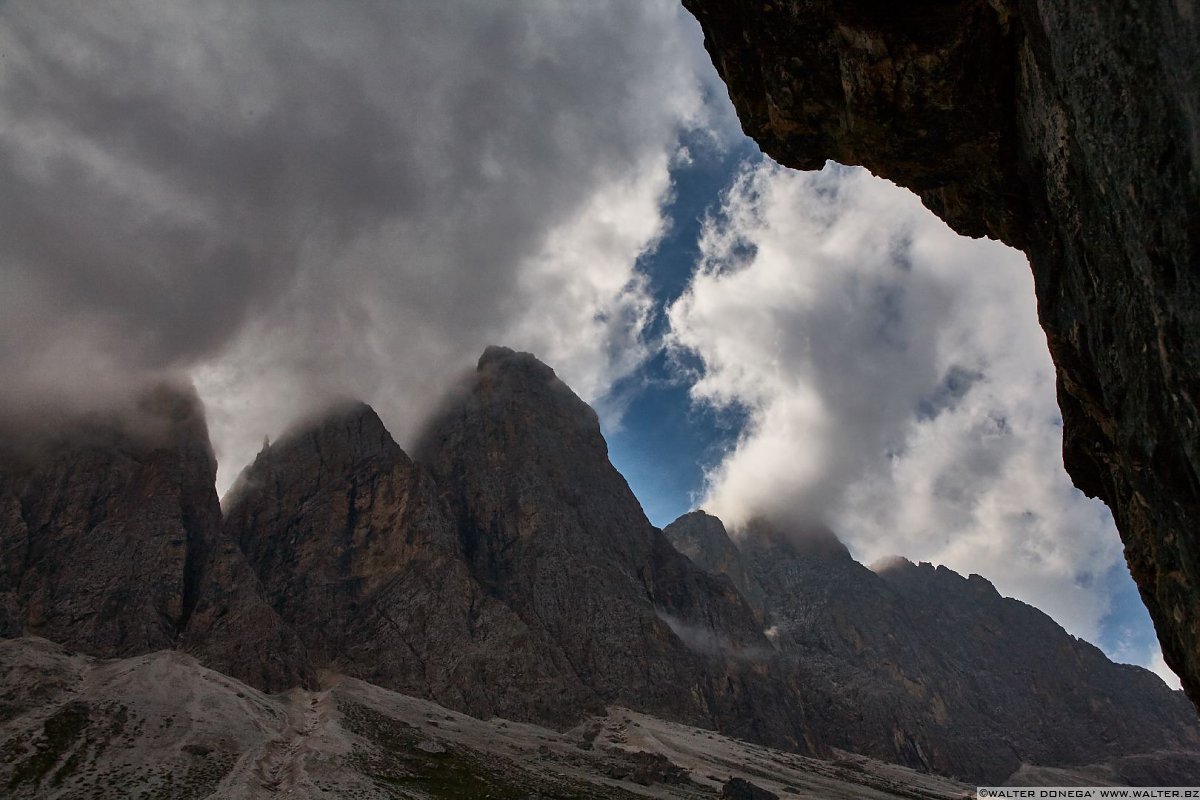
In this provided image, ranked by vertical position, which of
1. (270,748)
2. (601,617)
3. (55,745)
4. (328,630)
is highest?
(601,617)

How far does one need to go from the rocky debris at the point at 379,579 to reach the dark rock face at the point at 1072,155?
126 metres

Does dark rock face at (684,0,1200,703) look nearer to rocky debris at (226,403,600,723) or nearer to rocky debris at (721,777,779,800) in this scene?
rocky debris at (721,777,779,800)

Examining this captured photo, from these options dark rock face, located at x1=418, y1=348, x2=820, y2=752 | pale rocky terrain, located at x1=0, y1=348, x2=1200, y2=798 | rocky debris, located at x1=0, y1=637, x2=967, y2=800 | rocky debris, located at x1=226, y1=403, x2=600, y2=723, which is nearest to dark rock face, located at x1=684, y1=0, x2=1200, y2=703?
rocky debris, located at x1=0, y1=637, x2=967, y2=800

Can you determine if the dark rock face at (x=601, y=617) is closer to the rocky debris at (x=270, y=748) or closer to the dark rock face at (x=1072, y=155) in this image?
the rocky debris at (x=270, y=748)

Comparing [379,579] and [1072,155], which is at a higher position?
[379,579]

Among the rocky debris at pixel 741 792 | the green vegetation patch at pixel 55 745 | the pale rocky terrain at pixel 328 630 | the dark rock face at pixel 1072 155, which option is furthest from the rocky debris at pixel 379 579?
the dark rock face at pixel 1072 155

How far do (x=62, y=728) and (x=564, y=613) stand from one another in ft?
358

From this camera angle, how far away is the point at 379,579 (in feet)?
502

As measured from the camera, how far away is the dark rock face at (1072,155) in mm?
12188

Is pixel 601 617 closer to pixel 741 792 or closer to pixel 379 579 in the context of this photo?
pixel 379 579

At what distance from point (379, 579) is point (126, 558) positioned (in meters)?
48.9

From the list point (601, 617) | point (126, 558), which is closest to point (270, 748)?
point (126, 558)

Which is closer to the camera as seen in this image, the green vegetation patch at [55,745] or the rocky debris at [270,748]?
the green vegetation patch at [55,745]

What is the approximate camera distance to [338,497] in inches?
6594
